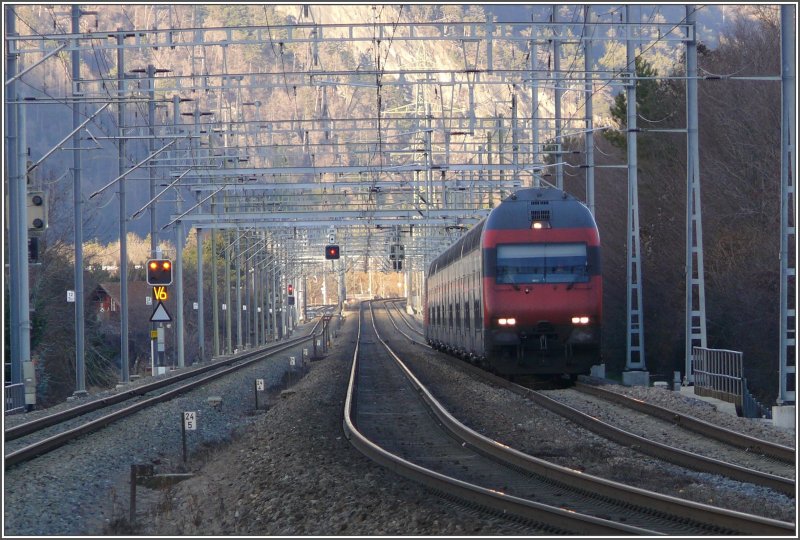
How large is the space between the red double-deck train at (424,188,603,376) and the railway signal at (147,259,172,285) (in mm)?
13279

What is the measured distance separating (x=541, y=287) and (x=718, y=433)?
709 cm

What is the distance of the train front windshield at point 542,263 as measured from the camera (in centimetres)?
2298

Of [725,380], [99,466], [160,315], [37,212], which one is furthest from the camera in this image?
[160,315]

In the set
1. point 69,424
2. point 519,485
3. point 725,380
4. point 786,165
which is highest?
point 786,165

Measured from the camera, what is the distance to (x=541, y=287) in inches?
904

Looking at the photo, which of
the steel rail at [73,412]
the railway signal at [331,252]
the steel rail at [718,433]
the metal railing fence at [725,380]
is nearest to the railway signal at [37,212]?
the steel rail at [73,412]

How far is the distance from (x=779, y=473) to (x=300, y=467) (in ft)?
18.2

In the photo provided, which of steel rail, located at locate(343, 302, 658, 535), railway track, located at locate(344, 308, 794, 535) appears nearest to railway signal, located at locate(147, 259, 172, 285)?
railway track, located at locate(344, 308, 794, 535)


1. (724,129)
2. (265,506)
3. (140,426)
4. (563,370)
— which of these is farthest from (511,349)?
(724,129)

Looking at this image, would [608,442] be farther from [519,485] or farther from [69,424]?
[69,424]

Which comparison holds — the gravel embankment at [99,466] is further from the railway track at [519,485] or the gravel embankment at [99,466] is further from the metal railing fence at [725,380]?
the metal railing fence at [725,380]

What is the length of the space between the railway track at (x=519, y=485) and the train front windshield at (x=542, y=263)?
342cm

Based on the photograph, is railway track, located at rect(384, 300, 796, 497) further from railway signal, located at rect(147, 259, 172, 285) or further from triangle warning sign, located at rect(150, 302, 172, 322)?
railway signal, located at rect(147, 259, 172, 285)

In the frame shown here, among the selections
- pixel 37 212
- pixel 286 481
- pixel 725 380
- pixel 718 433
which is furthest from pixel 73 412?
pixel 718 433
